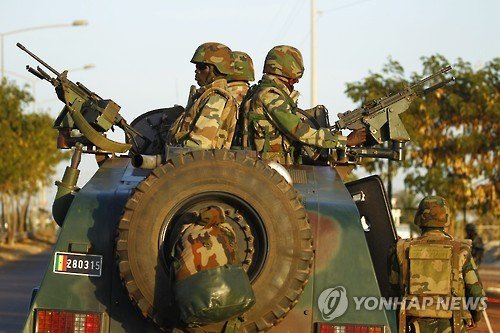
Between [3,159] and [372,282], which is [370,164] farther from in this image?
[372,282]

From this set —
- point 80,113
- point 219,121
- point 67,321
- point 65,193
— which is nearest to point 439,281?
point 219,121

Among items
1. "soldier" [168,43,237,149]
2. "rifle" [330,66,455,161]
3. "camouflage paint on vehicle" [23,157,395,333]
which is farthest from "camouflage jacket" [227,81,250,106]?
"camouflage paint on vehicle" [23,157,395,333]

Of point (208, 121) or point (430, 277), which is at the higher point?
point (208, 121)

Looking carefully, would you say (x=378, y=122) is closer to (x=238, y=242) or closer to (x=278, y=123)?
(x=278, y=123)

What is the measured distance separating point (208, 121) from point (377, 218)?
126cm

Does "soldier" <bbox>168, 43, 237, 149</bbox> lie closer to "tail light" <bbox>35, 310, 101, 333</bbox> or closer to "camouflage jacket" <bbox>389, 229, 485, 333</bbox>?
"camouflage jacket" <bbox>389, 229, 485, 333</bbox>

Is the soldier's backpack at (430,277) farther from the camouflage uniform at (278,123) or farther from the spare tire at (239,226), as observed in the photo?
the spare tire at (239,226)

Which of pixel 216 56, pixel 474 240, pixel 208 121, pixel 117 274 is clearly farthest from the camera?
pixel 474 240

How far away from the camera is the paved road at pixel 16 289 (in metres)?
16.9

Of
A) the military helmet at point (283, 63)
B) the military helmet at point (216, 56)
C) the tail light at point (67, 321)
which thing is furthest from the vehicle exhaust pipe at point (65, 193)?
the military helmet at point (283, 63)

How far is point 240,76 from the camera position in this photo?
9008 millimetres

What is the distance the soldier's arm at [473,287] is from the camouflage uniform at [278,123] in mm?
1072

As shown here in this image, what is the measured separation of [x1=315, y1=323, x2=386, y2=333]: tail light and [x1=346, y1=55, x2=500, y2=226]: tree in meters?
23.7

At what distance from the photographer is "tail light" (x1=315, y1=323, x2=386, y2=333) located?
6648 millimetres
